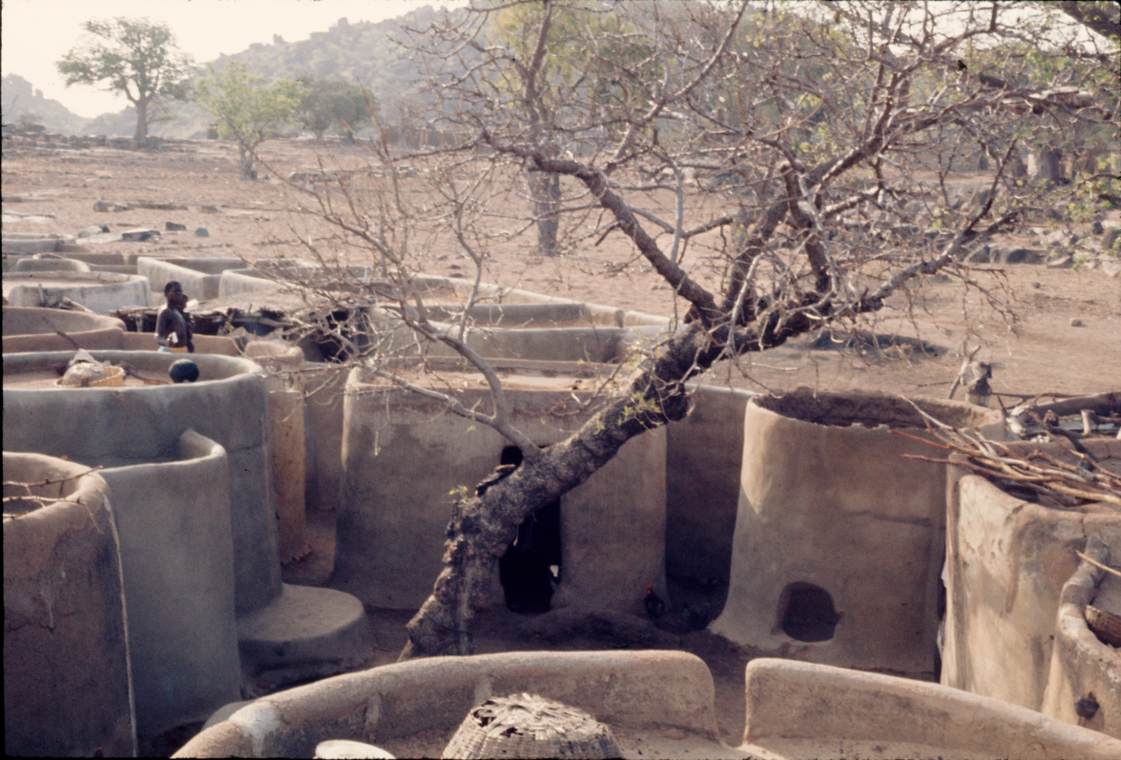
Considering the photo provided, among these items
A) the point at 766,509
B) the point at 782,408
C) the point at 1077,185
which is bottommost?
the point at 766,509

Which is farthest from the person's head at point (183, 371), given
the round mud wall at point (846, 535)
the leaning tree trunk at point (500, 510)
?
the round mud wall at point (846, 535)

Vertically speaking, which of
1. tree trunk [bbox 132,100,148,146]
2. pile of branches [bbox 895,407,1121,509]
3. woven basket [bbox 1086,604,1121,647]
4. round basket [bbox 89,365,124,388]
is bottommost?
woven basket [bbox 1086,604,1121,647]

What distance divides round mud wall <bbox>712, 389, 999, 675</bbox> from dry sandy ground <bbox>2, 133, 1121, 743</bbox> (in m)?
0.44

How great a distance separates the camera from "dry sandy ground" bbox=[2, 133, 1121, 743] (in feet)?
29.8

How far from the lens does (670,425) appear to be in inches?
404

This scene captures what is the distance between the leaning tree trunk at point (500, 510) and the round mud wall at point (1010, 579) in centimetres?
211

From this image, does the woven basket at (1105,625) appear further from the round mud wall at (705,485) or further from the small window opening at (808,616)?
the round mud wall at (705,485)

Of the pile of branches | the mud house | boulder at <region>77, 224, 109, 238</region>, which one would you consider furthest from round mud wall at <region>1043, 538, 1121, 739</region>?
boulder at <region>77, 224, 109, 238</region>

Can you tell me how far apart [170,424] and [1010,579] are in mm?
5225

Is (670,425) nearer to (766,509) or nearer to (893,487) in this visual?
(766,509)

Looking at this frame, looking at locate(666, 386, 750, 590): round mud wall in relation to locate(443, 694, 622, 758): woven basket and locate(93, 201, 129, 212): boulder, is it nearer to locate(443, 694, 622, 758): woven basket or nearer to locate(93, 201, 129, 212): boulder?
locate(443, 694, 622, 758): woven basket

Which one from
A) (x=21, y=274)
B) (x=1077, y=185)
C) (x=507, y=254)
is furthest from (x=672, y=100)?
(x=507, y=254)

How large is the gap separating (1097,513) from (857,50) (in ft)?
11.2

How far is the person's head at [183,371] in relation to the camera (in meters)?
8.94
